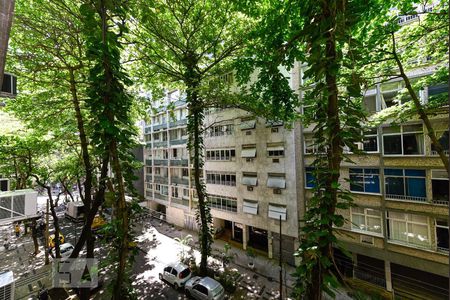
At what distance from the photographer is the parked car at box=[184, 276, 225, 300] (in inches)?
403

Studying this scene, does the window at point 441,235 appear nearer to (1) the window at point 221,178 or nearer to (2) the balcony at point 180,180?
(1) the window at point 221,178

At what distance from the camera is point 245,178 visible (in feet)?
52.2

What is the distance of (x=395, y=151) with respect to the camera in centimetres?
1059

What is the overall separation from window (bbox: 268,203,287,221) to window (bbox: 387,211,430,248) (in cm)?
579

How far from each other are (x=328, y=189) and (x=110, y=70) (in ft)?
11.8

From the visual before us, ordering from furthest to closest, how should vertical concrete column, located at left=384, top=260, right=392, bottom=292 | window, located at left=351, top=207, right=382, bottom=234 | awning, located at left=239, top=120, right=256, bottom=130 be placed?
awning, located at left=239, top=120, right=256, bottom=130
window, located at left=351, top=207, right=382, bottom=234
vertical concrete column, located at left=384, top=260, right=392, bottom=292

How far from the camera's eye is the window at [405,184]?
9.95 metres

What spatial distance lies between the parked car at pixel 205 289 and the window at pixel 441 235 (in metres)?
11.2

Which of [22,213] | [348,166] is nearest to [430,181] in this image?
[348,166]

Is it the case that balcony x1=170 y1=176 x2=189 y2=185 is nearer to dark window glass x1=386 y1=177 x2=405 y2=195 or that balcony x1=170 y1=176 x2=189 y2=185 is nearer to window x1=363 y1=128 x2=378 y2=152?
window x1=363 y1=128 x2=378 y2=152

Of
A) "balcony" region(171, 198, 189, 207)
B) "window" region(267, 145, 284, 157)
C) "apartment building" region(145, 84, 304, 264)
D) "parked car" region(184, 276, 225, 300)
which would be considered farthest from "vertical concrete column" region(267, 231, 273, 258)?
"balcony" region(171, 198, 189, 207)

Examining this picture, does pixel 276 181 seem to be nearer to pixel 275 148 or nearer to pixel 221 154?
pixel 275 148

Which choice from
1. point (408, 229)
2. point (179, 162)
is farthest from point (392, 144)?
point (179, 162)

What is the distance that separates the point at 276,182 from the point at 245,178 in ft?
8.73
